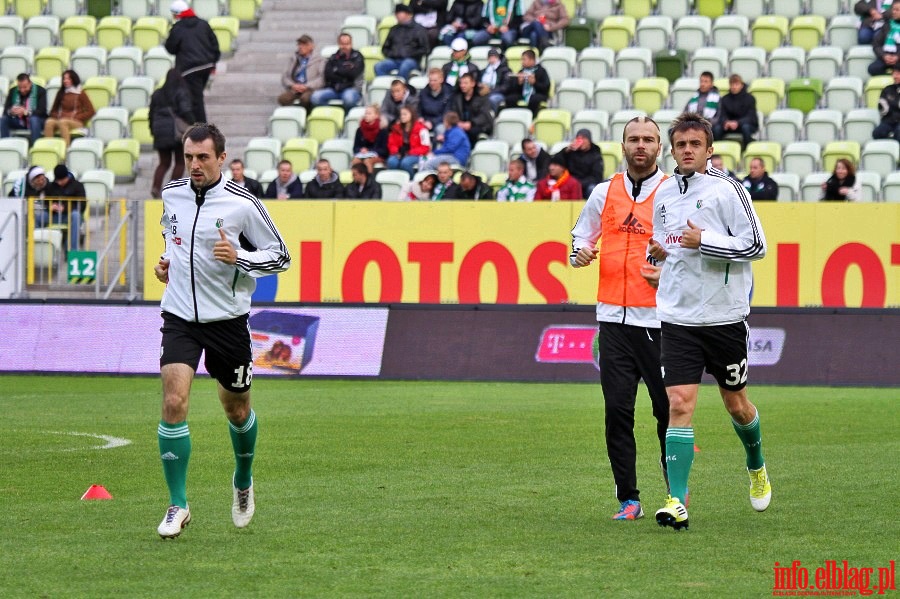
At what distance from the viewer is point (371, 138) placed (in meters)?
24.7

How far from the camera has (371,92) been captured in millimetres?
26609

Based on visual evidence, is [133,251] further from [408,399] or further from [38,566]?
[38,566]

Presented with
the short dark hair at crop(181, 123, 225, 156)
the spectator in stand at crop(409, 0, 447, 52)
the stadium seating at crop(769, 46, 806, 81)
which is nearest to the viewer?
the short dark hair at crop(181, 123, 225, 156)

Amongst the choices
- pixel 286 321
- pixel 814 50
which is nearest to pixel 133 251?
pixel 286 321

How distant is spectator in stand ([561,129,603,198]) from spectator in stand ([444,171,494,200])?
121 cm

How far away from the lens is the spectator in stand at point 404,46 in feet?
87.5

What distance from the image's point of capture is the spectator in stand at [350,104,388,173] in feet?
80.4

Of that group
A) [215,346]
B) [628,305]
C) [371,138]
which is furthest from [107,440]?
[371,138]

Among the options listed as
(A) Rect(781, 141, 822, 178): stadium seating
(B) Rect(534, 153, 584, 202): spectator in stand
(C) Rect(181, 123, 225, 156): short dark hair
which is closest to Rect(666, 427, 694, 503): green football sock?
(C) Rect(181, 123, 225, 156): short dark hair

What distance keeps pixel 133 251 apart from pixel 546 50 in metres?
8.30

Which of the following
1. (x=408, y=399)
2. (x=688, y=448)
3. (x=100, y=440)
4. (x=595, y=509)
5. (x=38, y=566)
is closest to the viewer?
(x=38, y=566)

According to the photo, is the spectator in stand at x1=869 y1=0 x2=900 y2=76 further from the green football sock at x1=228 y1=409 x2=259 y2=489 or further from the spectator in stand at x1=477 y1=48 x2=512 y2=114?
the green football sock at x1=228 y1=409 x2=259 y2=489

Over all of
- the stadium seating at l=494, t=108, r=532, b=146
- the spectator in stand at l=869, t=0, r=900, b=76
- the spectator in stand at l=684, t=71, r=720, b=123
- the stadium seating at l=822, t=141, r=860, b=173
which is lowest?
the stadium seating at l=822, t=141, r=860, b=173

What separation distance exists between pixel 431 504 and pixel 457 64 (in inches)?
635
